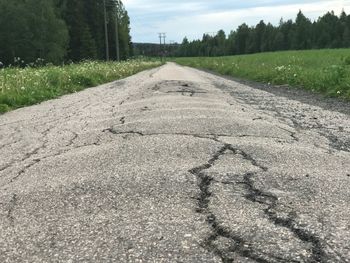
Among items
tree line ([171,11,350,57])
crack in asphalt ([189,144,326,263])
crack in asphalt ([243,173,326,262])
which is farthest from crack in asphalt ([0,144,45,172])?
tree line ([171,11,350,57])

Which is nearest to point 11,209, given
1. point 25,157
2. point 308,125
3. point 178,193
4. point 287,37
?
point 178,193

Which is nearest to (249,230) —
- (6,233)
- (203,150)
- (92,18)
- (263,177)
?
(263,177)

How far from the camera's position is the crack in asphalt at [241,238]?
98.2 inches

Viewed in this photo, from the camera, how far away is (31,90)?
42.3ft

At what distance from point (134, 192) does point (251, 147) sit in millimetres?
1874

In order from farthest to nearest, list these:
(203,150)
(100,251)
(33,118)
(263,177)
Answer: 1. (33,118)
2. (203,150)
3. (263,177)
4. (100,251)

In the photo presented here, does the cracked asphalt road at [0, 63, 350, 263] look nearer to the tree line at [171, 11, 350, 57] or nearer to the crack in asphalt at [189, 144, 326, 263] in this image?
the crack in asphalt at [189, 144, 326, 263]

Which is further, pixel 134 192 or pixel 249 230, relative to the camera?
pixel 134 192

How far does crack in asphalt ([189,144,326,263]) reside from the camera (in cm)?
249

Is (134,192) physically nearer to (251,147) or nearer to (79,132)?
(251,147)

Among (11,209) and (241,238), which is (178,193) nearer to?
(241,238)

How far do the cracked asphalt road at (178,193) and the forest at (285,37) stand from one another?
97663mm

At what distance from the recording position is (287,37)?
377 feet

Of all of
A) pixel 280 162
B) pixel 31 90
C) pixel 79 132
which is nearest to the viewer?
pixel 280 162
